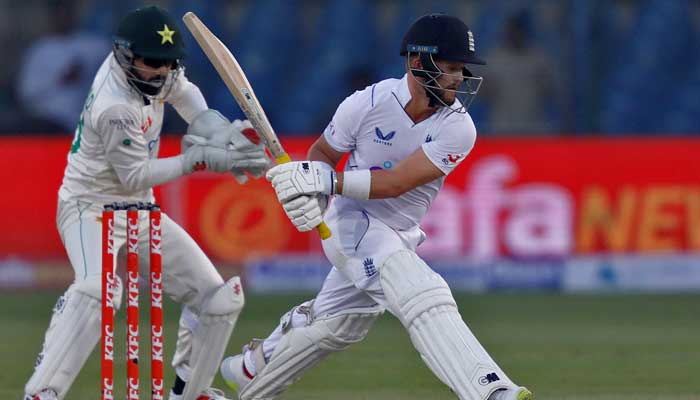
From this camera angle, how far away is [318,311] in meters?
5.05

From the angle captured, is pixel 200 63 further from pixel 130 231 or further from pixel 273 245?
pixel 130 231

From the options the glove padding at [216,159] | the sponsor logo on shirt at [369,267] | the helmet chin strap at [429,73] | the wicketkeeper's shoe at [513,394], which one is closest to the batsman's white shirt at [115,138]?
the glove padding at [216,159]

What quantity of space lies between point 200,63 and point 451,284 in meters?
2.81

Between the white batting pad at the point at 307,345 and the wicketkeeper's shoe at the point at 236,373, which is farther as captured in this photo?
the wicketkeeper's shoe at the point at 236,373

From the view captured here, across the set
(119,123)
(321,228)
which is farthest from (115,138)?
(321,228)

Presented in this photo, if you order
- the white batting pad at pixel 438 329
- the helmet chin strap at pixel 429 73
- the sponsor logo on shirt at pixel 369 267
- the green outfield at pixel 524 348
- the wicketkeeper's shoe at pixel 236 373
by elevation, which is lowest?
the green outfield at pixel 524 348

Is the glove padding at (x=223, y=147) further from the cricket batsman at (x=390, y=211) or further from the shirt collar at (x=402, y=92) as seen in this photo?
the shirt collar at (x=402, y=92)

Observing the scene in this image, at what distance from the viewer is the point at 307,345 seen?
503cm

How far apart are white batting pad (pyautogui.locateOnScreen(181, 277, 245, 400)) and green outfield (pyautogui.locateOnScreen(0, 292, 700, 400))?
0.55m

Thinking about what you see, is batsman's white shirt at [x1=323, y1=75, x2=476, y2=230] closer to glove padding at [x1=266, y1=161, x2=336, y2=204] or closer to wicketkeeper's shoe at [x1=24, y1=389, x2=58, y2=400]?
glove padding at [x1=266, y1=161, x2=336, y2=204]

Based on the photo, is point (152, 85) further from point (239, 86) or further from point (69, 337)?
point (69, 337)

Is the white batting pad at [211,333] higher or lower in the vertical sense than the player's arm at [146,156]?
lower

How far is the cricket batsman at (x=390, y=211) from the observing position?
463 centimetres

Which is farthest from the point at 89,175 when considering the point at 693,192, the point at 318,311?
the point at 693,192
